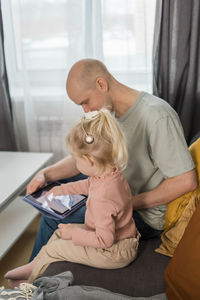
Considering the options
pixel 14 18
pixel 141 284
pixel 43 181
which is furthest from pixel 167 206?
pixel 14 18

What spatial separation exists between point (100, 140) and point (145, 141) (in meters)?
0.29

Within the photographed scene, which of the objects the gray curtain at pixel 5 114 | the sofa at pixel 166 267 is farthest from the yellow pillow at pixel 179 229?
the gray curtain at pixel 5 114

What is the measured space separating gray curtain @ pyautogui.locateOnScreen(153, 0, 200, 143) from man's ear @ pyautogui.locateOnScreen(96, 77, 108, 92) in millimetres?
717

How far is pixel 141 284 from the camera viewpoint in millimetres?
1186

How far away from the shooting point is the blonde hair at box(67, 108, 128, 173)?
3.80ft

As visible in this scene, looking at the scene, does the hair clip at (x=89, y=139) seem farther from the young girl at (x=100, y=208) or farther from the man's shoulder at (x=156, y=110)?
the man's shoulder at (x=156, y=110)

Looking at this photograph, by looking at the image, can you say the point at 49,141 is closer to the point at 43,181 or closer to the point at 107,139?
the point at 43,181

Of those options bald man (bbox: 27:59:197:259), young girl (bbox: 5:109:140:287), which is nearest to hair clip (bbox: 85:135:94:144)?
young girl (bbox: 5:109:140:287)

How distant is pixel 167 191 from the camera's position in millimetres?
1338

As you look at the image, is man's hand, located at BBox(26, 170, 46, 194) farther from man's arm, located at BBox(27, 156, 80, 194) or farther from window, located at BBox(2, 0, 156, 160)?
window, located at BBox(2, 0, 156, 160)

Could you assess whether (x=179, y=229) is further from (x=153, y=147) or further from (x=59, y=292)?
(x=59, y=292)

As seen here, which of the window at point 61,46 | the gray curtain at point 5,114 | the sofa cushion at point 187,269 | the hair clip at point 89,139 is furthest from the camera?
the gray curtain at point 5,114

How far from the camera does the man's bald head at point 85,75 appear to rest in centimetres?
137

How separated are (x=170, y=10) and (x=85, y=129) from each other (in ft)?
3.45
